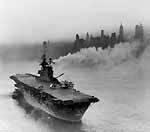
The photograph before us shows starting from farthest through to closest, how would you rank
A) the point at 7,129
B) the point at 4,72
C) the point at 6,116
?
the point at 4,72 < the point at 6,116 < the point at 7,129

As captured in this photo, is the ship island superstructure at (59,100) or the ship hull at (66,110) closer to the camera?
the ship island superstructure at (59,100)

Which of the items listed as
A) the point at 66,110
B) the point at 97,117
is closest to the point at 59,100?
the point at 66,110

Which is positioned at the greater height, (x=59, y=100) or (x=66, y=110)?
(x=59, y=100)

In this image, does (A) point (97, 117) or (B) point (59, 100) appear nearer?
(B) point (59, 100)

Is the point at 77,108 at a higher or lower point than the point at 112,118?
higher

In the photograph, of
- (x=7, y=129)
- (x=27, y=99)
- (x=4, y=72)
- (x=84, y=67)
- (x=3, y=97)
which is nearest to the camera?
(x=7, y=129)

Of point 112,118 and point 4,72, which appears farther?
point 4,72

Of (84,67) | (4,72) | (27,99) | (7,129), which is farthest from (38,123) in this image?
(4,72)

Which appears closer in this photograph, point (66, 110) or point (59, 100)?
point (59, 100)

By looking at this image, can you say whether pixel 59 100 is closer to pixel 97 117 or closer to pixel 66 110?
pixel 66 110

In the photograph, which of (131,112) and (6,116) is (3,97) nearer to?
A: (6,116)

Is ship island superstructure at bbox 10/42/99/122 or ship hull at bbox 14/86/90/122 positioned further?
ship hull at bbox 14/86/90/122
